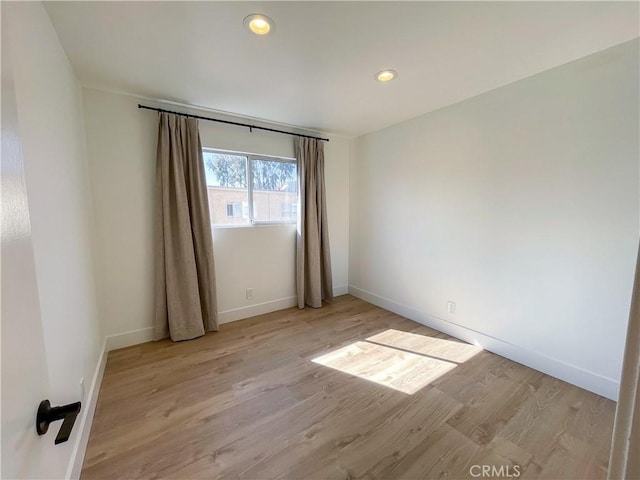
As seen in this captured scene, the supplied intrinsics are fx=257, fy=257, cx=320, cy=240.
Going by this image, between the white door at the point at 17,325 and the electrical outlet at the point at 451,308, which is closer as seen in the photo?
the white door at the point at 17,325

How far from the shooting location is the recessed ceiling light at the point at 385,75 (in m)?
1.97

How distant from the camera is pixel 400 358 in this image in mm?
2328

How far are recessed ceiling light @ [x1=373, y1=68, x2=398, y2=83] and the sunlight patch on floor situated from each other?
2394 millimetres

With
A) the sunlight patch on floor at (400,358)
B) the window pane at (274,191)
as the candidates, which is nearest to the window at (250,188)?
the window pane at (274,191)

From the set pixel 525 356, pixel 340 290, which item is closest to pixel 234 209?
pixel 340 290

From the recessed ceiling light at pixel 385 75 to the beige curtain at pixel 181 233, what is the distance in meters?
1.81

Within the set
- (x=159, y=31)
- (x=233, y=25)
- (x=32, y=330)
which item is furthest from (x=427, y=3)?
(x=32, y=330)

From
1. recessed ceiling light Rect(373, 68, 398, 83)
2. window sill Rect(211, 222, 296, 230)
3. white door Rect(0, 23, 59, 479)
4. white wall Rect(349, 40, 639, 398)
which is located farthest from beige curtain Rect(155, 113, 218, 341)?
white wall Rect(349, 40, 639, 398)

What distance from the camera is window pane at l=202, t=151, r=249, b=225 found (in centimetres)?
286

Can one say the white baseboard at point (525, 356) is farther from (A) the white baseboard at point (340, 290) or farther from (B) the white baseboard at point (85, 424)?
(B) the white baseboard at point (85, 424)

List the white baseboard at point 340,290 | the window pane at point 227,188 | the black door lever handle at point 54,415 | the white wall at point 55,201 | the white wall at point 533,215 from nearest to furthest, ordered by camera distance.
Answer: the black door lever handle at point 54,415, the white wall at point 55,201, the white wall at point 533,215, the window pane at point 227,188, the white baseboard at point 340,290

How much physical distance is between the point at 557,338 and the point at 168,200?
360 centimetres

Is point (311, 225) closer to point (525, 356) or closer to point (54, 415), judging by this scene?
point (525, 356)

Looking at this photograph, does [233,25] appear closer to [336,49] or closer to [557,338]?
[336,49]
